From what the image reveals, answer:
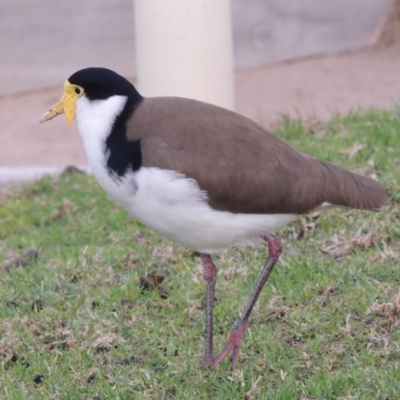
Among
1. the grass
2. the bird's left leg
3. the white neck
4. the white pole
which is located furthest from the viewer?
the white pole

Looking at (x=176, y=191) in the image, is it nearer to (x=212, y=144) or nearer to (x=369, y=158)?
(x=212, y=144)

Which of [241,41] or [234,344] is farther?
[241,41]

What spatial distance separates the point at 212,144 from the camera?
4.22 m

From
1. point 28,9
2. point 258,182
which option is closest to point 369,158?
point 258,182

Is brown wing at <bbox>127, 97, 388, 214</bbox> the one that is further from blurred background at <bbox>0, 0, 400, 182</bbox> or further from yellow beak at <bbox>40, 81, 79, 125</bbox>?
blurred background at <bbox>0, 0, 400, 182</bbox>

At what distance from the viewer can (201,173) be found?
4121mm

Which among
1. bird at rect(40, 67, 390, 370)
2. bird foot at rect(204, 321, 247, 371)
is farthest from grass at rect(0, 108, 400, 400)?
bird at rect(40, 67, 390, 370)

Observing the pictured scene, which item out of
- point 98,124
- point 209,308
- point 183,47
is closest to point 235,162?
point 98,124

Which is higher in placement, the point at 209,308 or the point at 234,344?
the point at 209,308

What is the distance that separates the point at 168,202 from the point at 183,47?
304 centimetres

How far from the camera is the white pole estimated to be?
6.82m

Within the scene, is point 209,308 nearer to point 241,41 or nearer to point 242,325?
point 242,325

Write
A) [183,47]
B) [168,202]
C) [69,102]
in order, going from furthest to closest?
[183,47] → [69,102] → [168,202]

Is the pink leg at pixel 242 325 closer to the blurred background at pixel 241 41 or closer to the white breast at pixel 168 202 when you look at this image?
the white breast at pixel 168 202
